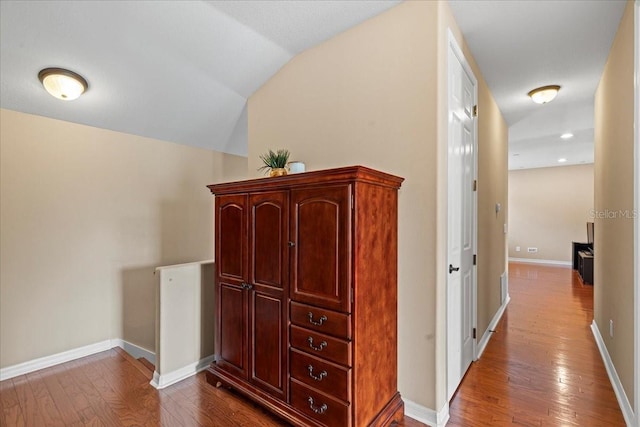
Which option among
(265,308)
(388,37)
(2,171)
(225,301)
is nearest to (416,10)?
(388,37)

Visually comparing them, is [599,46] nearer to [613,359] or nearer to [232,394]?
[613,359]

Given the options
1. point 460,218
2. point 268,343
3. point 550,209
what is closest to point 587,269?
point 550,209

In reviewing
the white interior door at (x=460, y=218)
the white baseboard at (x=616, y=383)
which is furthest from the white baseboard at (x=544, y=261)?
the white interior door at (x=460, y=218)

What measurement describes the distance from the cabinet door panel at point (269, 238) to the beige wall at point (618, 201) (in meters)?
2.10

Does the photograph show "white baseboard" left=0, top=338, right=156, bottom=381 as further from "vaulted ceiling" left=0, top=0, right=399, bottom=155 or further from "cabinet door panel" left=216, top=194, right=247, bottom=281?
"vaulted ceiling" left=0, top=0, right=399, bottom=155

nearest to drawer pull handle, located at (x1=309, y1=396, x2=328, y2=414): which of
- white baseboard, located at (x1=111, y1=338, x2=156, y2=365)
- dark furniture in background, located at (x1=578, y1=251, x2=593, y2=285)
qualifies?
white baseboard, located at (x1=111, y1=338, x2=156, y2=365)

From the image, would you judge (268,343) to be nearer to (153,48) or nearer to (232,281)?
(232,281)

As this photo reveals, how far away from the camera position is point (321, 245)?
5.62ft

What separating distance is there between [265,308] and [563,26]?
2.92 m

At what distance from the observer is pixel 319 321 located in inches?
67.6

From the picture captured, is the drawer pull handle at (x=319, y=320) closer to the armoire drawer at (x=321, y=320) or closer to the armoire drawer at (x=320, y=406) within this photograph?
the armoire drawer at (x=321, y=320)

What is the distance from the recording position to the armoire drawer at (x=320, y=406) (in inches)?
62.4

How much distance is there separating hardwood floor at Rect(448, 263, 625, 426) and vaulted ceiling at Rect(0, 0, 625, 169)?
2.61 metres

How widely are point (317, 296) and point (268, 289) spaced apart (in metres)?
0.42
